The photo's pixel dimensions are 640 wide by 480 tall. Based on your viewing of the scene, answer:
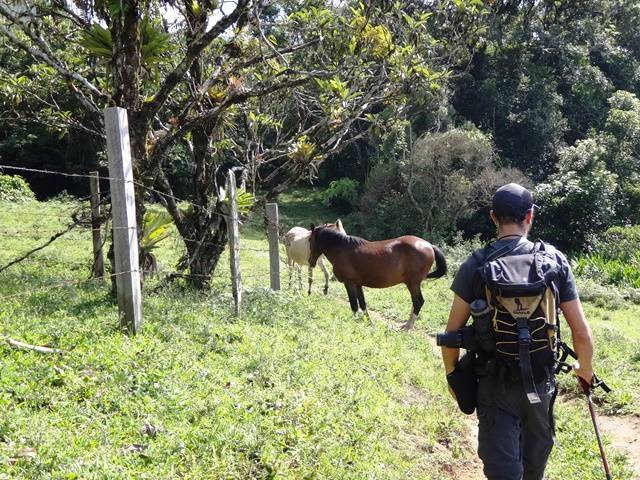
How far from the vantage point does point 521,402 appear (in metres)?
3.08

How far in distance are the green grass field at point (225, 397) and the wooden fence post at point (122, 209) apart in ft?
1.19

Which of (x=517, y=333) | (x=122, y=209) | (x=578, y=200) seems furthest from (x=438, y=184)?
(x=517, y=333)

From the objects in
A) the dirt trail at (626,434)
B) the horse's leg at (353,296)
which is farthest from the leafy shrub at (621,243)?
the dirt trail at (626,434)

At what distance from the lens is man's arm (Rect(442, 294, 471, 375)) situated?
319 centimetres

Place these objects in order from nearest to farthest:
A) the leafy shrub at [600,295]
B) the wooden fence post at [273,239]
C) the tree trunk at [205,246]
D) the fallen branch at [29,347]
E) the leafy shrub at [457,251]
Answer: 1. the fallen branch at [29,347]
2. the tree trunk at [205,246]
3. the wooden fence post at [273,239]
4. the leafy shrub at [600,295]
5. the leafy shrub at [457,251]

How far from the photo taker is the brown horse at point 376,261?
9.23 metres

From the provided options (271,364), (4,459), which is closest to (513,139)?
(271,364)

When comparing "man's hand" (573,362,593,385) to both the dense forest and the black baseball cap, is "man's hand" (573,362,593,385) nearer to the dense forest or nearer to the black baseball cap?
the black baseball cap

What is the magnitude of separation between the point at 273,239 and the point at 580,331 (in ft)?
18.8

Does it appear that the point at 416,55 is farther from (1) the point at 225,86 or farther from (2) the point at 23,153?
(2) the point at 23,153

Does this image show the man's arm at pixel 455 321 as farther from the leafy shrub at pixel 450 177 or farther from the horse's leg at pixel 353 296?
the leafy shrub at pixel 450 177

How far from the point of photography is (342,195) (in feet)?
93.8

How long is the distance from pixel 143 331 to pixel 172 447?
1.76 metres

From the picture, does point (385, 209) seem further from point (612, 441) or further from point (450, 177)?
point (612, 441)
